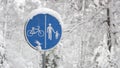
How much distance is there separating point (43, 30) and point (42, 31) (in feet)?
0.11

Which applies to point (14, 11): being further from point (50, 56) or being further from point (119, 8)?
point (119, 8)

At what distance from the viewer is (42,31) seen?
750cm

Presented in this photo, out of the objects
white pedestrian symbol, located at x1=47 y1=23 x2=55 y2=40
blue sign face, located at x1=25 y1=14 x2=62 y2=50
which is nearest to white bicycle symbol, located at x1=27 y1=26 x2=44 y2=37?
blue sign face, located at x1=25 y1=14 x2=62 y2=50

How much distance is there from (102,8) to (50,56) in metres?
3.96

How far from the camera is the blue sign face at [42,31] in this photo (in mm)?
7484

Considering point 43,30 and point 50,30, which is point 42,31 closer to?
point 43,30

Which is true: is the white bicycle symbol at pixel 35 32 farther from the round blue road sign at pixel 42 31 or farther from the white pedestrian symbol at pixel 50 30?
the white pedestrian symbol at pixel 50 30

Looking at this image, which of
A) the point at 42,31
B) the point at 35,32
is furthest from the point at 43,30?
the point at 35,32

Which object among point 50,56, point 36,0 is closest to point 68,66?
point 36,0

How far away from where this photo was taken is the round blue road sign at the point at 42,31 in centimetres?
748

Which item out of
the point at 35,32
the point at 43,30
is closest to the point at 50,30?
the point at 43,30

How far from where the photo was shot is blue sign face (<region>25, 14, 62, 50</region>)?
7484 millimetres

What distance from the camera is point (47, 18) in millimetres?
7566

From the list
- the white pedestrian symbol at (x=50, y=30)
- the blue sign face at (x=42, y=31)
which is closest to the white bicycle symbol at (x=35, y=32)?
the blue sign face at (x=42, y=31)
